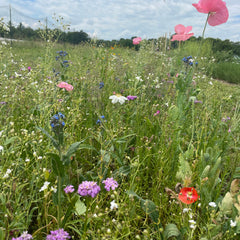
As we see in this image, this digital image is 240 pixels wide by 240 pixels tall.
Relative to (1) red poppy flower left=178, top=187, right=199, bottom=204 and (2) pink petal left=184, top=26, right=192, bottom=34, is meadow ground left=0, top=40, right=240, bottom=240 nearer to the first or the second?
(1) red poppy flower left=178, top=187, right=199, bottom=204

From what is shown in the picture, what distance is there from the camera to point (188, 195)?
102 cm

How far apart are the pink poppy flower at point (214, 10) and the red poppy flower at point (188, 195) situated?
1.26 metres

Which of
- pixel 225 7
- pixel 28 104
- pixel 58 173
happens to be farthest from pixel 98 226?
pixel 225 7

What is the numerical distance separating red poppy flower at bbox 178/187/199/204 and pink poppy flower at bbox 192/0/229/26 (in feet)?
4.14

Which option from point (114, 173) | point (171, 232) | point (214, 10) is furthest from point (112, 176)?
point (214, 10)

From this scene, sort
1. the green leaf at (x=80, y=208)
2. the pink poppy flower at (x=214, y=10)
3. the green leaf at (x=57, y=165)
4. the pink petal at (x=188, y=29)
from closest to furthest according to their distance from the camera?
the green leaf at (x=57, y=165)
the green leaf at (x=80, y=208)
the pink poppy flower at (x=214, y=10)
the pink petal at (x=188, y=29)

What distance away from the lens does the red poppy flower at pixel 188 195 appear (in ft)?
3.23

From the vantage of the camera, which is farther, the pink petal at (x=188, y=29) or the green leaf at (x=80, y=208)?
the pink petal at (x=188, y=29)

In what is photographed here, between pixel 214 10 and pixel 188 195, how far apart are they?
133 cm

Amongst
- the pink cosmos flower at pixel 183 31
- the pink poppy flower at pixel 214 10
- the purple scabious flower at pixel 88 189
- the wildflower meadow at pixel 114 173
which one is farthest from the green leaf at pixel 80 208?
the pink cosmos flower at pixel 183 31

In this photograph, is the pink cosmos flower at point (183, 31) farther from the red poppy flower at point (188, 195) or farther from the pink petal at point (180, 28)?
the red poppy flower at point (188, 195)

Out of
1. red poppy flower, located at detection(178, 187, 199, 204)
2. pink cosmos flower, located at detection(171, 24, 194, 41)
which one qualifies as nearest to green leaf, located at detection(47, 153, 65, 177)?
red poppy flower, located at detection(178, 187, 199, 204)

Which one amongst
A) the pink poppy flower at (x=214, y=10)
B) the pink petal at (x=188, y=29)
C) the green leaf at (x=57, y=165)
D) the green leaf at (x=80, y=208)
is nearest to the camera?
the green leaf at (x=57, y=165)

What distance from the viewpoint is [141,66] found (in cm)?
332
